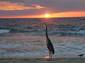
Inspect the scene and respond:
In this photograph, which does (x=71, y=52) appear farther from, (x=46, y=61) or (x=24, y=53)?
(x=46, y=61)

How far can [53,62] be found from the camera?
1188 cm

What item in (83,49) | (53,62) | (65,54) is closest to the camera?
(53,62)

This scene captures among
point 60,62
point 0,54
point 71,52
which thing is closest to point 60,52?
point 71,52

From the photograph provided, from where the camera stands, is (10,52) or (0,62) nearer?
(0,62)

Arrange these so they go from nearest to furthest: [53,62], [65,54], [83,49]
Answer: [53,62]
[65,54]
[83,49]

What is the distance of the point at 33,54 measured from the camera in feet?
50.7

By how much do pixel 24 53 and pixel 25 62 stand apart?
3.73m

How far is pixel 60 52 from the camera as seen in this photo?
15984 mm

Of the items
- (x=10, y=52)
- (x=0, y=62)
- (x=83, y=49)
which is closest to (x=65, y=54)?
(x=83, y=49)

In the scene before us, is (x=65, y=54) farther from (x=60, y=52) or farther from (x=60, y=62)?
(x=60, y=62)

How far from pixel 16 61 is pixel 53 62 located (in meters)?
1.51

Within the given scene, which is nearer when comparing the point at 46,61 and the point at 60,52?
the point at 46,61

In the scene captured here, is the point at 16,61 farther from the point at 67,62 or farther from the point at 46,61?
the point at 67,62

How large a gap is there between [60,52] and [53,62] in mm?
4133
